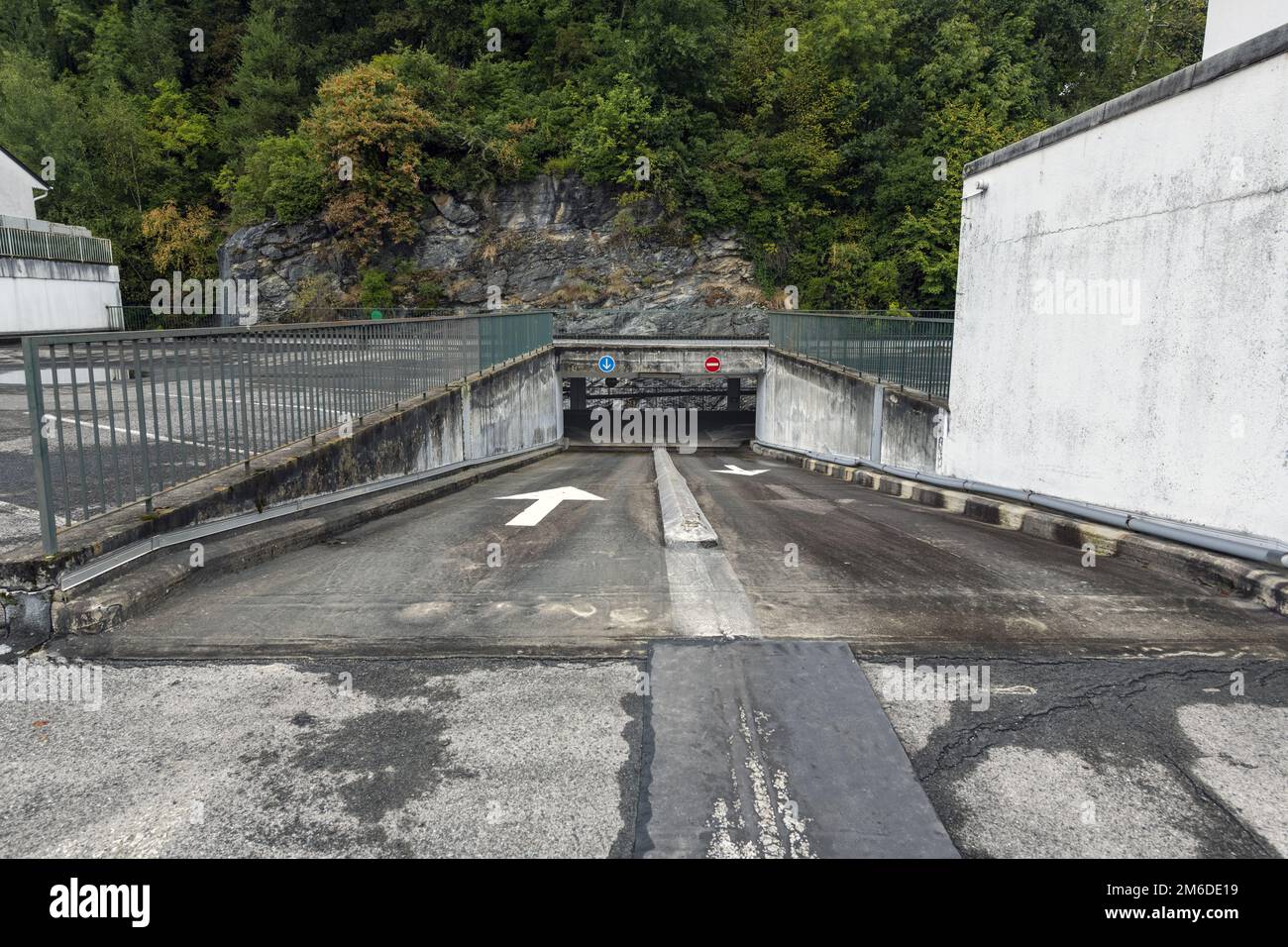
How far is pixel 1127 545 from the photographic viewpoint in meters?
6.61

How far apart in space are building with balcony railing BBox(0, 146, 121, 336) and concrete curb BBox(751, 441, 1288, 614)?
3404 centimetres

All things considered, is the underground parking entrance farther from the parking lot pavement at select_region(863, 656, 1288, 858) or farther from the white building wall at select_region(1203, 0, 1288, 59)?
the parking lot pavement at select_region(863, 656, 1288, 858)

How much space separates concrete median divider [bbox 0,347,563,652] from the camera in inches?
181

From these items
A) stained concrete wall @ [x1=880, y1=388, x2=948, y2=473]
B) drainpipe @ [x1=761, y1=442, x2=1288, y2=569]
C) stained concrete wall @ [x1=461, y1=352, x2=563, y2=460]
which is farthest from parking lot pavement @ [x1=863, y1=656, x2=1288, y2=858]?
stained concrete wall @ [x1=461, y1=352, x2=563, y2=460]

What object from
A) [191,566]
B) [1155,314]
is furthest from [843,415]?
[191,566]

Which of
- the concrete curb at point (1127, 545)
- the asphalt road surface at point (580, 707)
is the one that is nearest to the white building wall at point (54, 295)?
the asphalt road surface at point (580, 707)

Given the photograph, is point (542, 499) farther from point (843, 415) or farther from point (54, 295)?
point (54, 295)

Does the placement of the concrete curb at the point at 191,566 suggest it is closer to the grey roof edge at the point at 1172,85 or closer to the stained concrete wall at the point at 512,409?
the stained concrete wall at the point at 512,409

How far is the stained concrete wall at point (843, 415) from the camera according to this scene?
14.1 metres

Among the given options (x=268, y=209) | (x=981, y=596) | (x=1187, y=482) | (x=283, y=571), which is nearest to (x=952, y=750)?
(x=981, y=596)

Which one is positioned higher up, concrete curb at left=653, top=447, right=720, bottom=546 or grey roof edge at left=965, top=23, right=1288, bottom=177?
grey roof edge at left=965, top=23, right=1288, bottom=177

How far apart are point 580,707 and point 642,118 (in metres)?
42.3

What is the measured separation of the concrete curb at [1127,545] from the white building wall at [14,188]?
1746 inches
